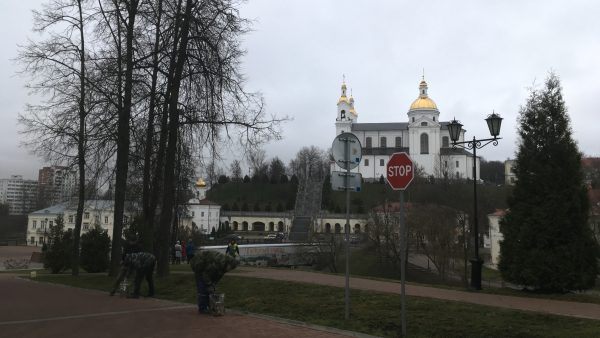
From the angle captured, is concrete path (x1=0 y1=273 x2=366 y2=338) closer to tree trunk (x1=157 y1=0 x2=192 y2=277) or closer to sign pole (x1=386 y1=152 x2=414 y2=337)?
sign pole (x1=386 y1=152 x2=414 y2=337)

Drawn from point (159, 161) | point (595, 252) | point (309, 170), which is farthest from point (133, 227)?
point (309, 170)

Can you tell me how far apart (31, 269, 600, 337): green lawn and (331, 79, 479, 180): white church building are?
98.3m

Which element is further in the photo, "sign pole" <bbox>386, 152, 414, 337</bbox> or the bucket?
the bucket

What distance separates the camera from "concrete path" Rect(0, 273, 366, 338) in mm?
8375

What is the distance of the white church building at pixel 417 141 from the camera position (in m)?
118

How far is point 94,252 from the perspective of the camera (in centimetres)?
2383

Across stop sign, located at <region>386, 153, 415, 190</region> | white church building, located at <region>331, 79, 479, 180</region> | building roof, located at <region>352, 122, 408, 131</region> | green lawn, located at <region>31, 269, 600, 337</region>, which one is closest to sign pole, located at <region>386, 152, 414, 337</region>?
stop sign, located at <region>386, 153, 415, 190</region>

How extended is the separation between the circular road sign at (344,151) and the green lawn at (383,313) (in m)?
2.95

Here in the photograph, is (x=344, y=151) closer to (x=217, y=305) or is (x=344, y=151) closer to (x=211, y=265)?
(x=211, y=265)

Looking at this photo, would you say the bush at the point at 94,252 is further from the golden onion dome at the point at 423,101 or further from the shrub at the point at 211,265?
the golden onion dome at the point at 423,101

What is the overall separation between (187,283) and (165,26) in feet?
29.3

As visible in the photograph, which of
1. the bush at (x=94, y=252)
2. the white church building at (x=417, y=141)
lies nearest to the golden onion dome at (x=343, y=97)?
the white church building at (x=417, y=141)

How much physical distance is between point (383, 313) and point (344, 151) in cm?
328

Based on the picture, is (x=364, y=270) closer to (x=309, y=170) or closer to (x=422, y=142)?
(x=422, y=142)
